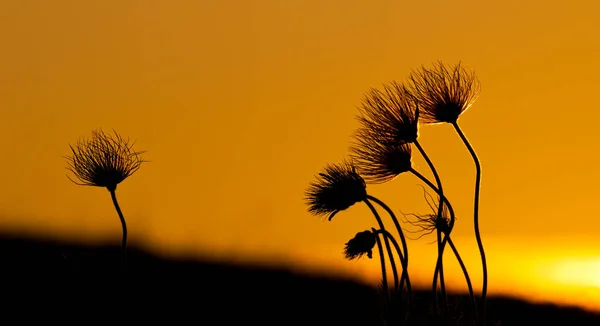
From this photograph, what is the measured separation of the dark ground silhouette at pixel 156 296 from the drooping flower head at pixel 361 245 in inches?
14.0

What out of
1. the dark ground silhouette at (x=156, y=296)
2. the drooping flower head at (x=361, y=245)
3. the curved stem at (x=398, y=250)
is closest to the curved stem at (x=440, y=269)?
the curved stem at (x=398, y=250)

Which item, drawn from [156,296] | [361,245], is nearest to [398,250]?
[361,245]

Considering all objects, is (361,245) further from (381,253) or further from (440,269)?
(440,269)

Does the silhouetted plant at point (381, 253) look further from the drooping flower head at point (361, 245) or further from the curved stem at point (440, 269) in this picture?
the curved stem at point (440, 269)

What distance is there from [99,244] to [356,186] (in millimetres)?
12352

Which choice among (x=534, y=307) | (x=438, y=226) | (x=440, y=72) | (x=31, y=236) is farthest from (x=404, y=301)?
(x=31, y=236)

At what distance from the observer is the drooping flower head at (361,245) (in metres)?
8.97

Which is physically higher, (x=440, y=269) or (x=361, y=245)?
(x=361, y=245)

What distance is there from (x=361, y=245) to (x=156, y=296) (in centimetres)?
250

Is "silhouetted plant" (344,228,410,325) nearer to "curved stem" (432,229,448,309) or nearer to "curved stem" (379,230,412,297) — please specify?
"curved stem" (379,230,412,297)

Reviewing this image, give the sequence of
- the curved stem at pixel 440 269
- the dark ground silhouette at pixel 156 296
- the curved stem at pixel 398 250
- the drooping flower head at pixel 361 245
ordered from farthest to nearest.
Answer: the dark ground silhouette at pixel 156 296 < the drooping flower head at pixel 361 245 < the curved stem at pixel 398 250 < the curved stem at pixel 440 269

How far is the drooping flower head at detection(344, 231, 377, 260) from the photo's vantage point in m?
8.97

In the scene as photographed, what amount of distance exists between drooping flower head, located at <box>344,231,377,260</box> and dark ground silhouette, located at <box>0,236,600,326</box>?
14.0 inches

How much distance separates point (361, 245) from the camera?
8.97m
